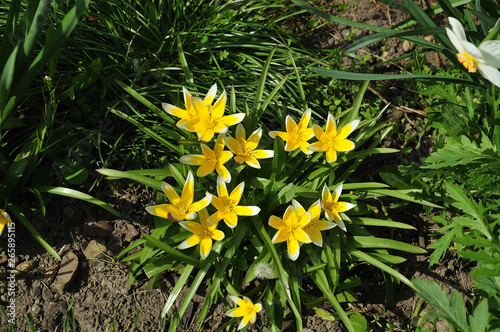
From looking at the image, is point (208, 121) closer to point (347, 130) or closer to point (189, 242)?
point (189, 242)

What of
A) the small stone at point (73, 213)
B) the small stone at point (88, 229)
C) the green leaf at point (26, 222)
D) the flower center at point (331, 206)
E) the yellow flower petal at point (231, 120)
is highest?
the yellow flower petal at point (231, 120)

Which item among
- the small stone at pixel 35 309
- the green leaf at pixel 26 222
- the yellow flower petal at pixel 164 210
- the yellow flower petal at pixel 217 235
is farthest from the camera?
the small stone at pixel 35 309

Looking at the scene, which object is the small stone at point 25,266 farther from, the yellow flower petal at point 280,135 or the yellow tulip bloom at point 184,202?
the yellow flower petal at point 280,135

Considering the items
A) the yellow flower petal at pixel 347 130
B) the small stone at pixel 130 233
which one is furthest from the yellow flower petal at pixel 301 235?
the small stone at pixel 130 233

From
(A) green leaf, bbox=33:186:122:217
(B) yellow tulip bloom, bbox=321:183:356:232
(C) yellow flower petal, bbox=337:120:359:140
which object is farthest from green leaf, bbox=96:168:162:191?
(C) yellow flower petal, bbox=337:120:359:140

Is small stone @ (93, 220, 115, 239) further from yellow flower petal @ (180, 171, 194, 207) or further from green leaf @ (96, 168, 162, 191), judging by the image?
yellow flower petal @ (180, 171, 194, 207)

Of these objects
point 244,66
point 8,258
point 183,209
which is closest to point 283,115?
point 244,66

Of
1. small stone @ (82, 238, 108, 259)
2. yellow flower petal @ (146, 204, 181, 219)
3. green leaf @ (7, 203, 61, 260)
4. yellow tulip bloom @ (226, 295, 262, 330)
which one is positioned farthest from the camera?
small stone @ (82, 238, 108, 259)

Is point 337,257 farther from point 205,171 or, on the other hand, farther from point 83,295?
point 83,295
